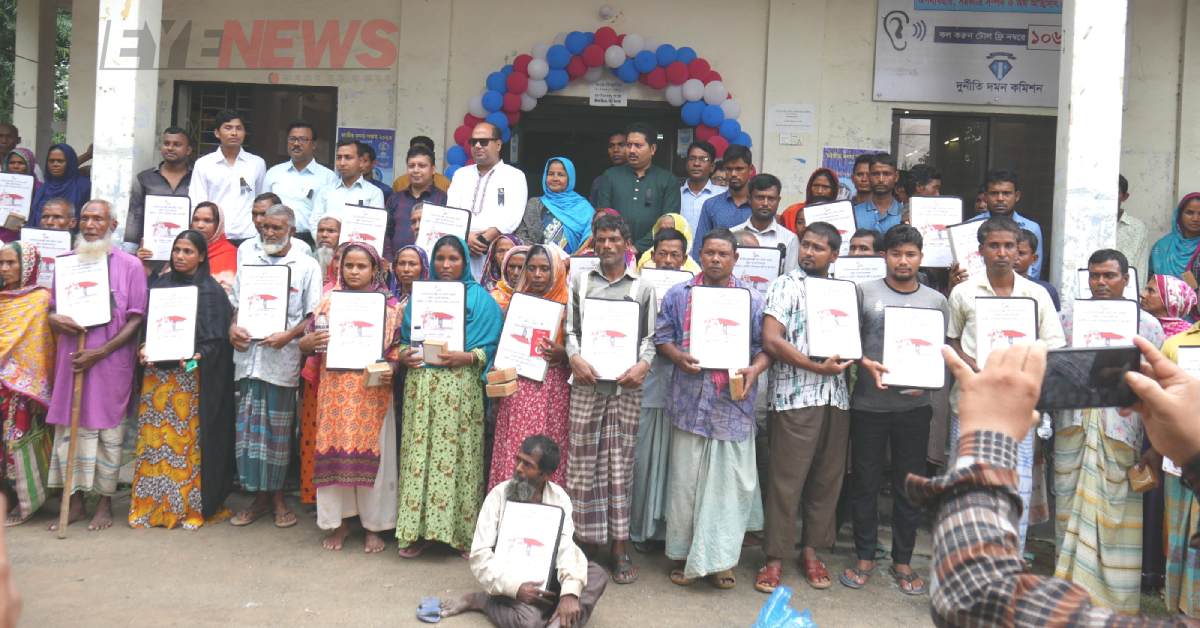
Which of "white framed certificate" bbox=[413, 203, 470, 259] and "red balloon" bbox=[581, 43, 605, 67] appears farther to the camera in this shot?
"red balloon" bbox=[581, 43, 605, 67]

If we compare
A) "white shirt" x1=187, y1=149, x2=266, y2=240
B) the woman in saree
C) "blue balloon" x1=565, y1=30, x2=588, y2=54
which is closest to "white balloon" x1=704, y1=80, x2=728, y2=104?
"blue balloon" x1=565, y1=30, x2=588, y2=54

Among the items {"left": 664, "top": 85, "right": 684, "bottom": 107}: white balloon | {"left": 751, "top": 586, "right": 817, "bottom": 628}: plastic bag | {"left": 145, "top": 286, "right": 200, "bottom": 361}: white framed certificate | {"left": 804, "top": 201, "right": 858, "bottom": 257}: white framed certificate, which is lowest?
{"left": 751, "top": 586, "right": 817, "bottom": 628}: plastic bag

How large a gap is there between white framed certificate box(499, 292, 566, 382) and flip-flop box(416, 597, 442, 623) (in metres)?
1.26

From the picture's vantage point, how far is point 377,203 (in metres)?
7.07

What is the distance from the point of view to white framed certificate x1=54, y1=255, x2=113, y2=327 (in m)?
5.70

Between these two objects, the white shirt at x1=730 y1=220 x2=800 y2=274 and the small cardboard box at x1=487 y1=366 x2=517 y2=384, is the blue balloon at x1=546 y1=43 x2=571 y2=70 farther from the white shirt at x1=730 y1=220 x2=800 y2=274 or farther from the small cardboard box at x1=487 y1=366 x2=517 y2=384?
the small cardboard box at x1=487 y1=366 x2=517 y2=384

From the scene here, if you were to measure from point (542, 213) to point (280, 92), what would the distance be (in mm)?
3888

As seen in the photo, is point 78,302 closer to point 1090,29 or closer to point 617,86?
point 617,86

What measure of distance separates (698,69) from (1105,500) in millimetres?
5219

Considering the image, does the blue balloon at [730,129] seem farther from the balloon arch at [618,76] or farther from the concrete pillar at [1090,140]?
the concrete pillar at [1090,140]

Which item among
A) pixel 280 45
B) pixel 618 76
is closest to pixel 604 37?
pixel 618 76

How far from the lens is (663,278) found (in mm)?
5457

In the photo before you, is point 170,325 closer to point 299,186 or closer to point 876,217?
point 299,186

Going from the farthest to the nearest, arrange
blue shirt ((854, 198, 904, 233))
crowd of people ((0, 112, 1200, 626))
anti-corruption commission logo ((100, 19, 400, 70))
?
anti-corruption commission logo ((100, 19, 400, 70)), blue shirt ((854, 198, 904, 233)), crowd of people ((0, 112, 1200, 626))
